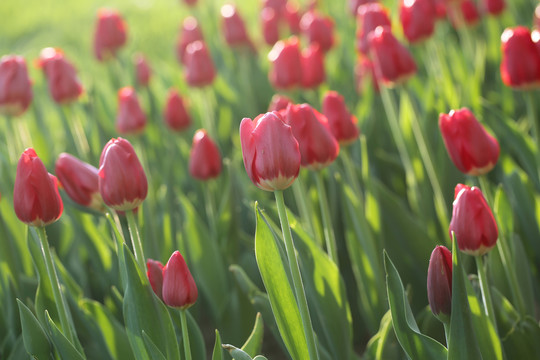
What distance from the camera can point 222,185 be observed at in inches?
98.8

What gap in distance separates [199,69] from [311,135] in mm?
1350

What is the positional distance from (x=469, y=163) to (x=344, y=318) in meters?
0.44

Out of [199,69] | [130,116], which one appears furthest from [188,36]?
[130,116]

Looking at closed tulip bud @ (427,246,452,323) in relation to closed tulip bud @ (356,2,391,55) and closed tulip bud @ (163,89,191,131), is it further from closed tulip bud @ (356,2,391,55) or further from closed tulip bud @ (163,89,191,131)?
closed tulip bud @ (163,89,191,131)

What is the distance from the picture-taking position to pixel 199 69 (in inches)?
110

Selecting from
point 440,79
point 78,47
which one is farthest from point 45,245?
point 78,47

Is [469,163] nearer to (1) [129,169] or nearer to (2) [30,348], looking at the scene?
(1) [129,169]

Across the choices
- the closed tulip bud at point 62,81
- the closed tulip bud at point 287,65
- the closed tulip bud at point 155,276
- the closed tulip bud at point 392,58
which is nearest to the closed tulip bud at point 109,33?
the closed tulip bud at point 62,81

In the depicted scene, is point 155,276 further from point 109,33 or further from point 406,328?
point 109,33

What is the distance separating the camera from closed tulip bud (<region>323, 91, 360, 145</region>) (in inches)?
73.7

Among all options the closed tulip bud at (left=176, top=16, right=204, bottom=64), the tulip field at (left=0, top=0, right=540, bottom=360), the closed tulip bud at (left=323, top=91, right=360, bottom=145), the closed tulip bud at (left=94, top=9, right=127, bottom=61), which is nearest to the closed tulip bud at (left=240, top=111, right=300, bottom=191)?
the tulip field at (left=0, top=0, right=540, bottom=360)

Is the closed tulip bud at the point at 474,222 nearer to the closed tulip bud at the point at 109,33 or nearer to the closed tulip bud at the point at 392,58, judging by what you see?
the closed tulip bud at the point at 392,58

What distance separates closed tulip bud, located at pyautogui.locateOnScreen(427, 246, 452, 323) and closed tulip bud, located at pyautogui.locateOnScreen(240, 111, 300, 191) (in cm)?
29

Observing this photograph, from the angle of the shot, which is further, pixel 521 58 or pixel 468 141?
pixel 521 58
